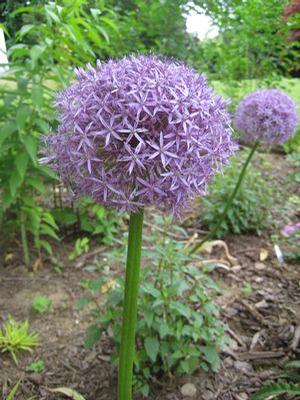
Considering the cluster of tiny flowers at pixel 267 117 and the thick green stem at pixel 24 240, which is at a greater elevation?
the cluster of tiny flowers at pixel 267 117

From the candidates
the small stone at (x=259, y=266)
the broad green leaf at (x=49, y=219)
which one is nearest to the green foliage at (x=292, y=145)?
the small stone at (x=259, y=266)

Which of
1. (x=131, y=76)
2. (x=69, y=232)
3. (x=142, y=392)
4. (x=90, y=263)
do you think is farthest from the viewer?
(x=69, y=232)

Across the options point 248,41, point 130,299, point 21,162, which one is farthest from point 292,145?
point 130,299

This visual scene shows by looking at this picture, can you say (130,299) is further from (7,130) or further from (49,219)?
(49,219)

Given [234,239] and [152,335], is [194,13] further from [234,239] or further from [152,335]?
[152,335]

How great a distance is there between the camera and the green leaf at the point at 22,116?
2289 mm

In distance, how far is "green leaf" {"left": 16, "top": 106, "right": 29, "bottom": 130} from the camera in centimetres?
229

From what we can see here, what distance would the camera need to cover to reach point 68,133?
1.30m

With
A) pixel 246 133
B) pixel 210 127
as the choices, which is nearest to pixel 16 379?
pixel 210 127

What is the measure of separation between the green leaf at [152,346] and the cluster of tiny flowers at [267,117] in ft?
4.87

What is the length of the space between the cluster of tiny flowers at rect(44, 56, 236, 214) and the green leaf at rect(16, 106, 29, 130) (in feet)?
3.47

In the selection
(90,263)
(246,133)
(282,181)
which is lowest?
(90,263)

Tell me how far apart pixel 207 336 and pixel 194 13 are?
8.64ft

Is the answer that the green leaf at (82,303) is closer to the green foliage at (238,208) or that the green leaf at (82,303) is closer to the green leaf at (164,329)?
the green leaf at (164,329)
